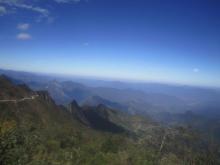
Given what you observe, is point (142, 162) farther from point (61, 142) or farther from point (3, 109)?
Result: point (3, 109)

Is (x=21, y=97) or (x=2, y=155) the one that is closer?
(x=2, y=155)

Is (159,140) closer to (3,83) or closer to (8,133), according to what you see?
(3,83)

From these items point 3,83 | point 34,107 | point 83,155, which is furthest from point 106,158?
point 3,83

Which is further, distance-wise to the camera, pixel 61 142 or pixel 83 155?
pixel 61 142

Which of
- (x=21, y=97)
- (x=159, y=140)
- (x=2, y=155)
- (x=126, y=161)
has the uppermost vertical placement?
(x=2, y=155)

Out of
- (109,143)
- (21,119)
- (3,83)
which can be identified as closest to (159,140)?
(109,143)

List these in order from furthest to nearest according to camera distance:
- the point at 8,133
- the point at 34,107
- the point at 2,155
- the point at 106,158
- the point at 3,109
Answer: the point at 34,107, the point at 3,109, the point at 106,158, the point at 8,133, the point at 2,155

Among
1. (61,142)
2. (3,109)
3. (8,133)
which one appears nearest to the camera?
(8,133)

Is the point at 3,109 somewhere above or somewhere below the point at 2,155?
below

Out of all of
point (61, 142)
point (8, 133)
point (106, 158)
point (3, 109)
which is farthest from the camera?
point (3, 109)
